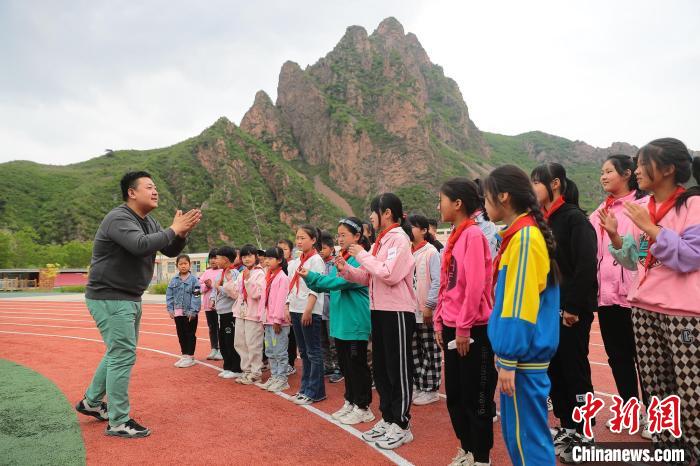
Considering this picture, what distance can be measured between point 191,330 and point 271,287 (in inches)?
92.6

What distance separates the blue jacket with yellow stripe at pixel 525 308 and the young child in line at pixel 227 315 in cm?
517

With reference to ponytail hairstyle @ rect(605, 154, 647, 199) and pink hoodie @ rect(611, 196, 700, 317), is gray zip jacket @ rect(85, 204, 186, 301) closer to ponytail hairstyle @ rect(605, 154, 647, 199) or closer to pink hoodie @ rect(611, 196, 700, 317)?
pink hoodie @ rect(611, 196, 700, 317)

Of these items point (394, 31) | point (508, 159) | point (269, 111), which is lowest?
point (508, 159)

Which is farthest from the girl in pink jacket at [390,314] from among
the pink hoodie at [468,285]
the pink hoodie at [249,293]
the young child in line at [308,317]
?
the pink hoodie at [249,293]

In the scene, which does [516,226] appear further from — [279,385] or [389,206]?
[279,385]

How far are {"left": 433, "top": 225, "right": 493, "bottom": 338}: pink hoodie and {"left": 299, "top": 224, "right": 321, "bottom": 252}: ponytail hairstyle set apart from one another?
2439mm

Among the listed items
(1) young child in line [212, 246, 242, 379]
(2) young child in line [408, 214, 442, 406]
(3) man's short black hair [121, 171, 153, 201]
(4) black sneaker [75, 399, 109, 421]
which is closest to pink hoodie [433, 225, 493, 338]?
(2) young child in line [408, 214, 442, 406]

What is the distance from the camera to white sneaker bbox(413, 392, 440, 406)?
5.06 meters

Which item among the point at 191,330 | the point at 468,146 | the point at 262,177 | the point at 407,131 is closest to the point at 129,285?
the point at 191,330

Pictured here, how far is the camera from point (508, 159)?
147250 mm

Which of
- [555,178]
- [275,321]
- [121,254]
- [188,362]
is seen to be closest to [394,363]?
[555,178]

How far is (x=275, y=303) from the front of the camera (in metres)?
5.91

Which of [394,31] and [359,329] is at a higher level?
[394,31]

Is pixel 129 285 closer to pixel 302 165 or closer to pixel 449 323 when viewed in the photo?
pixel 449 323
